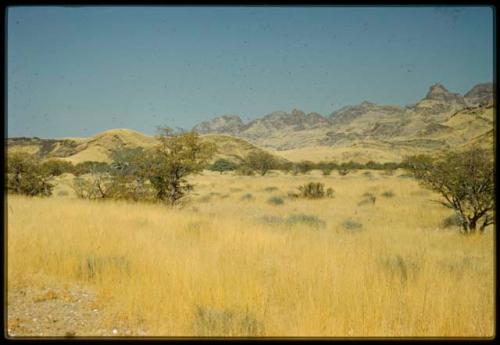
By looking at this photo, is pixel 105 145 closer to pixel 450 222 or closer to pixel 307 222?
pixel 307 222

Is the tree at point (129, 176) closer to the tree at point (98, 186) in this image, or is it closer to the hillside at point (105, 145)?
the tree at point (98, 186)

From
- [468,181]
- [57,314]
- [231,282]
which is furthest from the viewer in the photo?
[468,181]

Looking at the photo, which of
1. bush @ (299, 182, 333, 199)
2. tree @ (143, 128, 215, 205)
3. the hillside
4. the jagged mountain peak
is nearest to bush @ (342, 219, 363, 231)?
tree @ (143, 128, 215, 205)

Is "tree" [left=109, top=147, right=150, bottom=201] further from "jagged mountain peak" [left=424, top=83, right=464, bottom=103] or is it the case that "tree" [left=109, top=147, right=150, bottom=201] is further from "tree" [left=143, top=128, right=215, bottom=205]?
"jagged mountain peak" [left=424, top=83, right=464, bottom=103]

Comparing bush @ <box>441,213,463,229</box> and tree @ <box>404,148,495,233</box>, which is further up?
tree @ <box>404,148,495,233</box>

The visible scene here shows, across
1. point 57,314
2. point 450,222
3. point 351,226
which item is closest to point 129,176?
point 351,226

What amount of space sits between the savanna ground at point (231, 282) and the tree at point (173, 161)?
5.76 m

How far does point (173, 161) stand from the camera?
43.3 ft

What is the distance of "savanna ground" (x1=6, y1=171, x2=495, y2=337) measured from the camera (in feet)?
11.7

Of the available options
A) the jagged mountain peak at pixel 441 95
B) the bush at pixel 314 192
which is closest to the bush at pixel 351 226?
the bush at pixel 314 192

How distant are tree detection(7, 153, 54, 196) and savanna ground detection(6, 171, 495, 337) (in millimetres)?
6453

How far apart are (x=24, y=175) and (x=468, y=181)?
1420 cm

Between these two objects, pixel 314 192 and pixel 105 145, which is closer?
pixel 314 192

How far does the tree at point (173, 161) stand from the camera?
1324 cm
